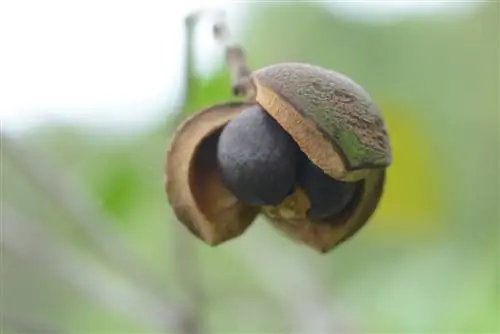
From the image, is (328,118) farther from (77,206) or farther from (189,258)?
(77,206)

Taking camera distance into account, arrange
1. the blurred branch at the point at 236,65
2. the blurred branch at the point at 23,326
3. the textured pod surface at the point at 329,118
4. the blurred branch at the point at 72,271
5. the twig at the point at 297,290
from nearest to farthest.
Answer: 1. the textured pod surface at the point at 329,118
2. the blurred branch at the point at 236,65
3. the blurred branch at the point at 23,326
4. the blurred branch at the point at 72,271
5. the twig at the point at 297,290

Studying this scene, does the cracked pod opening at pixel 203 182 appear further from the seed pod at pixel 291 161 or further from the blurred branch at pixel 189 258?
the blurred branch at pixel 189 258

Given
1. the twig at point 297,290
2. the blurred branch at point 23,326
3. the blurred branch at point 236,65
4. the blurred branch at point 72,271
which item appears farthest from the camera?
the twig at point 297,290

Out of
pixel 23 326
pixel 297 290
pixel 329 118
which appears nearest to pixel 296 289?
pixel 297 290

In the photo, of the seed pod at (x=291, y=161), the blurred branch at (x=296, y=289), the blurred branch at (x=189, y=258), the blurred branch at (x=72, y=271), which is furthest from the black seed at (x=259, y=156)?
the blurred branch at (x=296, y=289)

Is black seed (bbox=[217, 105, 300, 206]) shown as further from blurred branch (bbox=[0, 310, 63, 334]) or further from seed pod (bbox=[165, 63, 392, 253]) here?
blurred branch (bbox=[0, 310, 63, 334])

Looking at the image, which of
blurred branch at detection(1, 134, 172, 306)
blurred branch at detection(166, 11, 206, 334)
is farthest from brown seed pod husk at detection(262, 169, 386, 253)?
Answer: blurred branch at detection(1, 134, 172, 306)

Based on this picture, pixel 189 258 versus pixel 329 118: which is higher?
pixel 329 118
